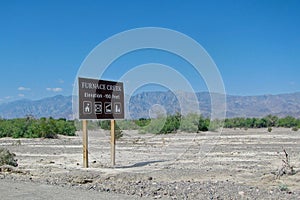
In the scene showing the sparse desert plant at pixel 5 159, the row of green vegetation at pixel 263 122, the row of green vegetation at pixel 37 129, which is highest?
the row of green vegetation at pixel 263 122

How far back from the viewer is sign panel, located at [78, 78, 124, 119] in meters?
19.2

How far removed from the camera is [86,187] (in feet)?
44.7

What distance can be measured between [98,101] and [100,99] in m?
0.19

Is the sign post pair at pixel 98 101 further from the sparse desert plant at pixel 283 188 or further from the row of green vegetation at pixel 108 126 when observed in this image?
the row of green vegetation at pixel 108 126

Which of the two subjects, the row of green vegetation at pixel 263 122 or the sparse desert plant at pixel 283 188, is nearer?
the sparse desert plant at pixel 283 188

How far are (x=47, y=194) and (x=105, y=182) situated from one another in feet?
10.6

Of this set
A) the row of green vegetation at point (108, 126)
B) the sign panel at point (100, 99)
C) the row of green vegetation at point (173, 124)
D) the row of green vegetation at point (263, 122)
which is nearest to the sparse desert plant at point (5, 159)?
the sign panel at point (100, 99)

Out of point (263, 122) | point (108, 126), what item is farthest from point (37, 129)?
point (263, 122)

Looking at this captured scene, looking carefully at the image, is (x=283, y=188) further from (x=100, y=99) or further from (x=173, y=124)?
(x=173, y=124)

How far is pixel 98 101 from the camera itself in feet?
65.4

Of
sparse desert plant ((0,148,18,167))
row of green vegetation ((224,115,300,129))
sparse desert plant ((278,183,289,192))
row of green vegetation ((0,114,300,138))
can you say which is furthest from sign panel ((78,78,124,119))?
row of green vegetation ((224,115,300,129))

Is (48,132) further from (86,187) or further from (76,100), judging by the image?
(86,187)

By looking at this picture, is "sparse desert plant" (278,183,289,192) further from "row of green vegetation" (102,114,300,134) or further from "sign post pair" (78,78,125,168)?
"row of green vegetation" (102,114,300,134)

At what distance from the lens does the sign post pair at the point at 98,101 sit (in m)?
19.2
